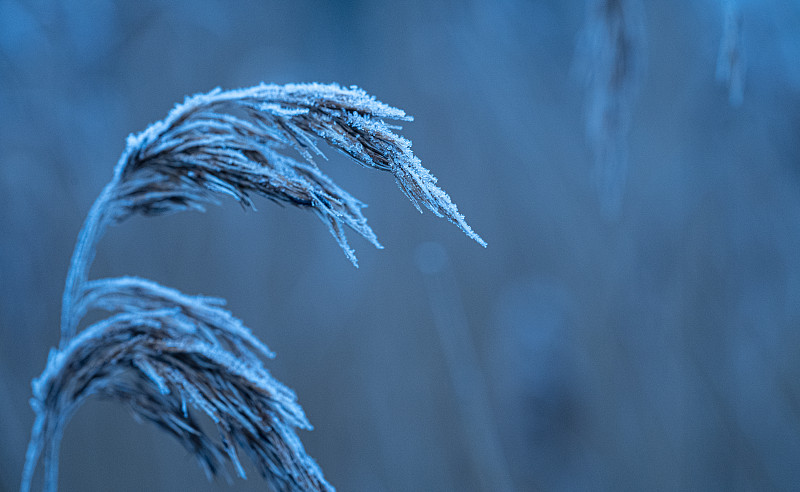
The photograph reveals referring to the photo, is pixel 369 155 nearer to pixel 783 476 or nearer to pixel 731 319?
pixel 783 476

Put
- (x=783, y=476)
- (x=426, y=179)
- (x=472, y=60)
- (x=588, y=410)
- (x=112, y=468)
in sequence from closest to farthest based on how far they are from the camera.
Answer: (x=426, y=179) < (x=783, y=476) < (x=588, y=410) < (x=112, y=468) < (x=472, y=60)

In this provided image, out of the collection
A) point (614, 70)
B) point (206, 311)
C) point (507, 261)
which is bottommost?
point (206, 311)

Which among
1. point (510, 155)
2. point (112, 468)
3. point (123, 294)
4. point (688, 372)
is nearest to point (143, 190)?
point (123, 294)

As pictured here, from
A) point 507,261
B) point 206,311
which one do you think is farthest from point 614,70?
point 507,261

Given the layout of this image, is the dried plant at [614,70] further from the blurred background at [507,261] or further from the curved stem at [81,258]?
the curved stem at [81,258]

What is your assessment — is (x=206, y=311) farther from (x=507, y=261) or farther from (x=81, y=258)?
(x=507, y=261)

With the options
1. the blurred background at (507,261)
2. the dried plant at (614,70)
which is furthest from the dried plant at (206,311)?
the dried plant at (614,70)
